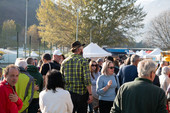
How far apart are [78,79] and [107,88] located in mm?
789

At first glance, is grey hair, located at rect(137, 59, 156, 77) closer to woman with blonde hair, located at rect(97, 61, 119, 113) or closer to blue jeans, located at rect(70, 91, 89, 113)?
blue jeans, located at rect(70, 91, 89, 113)

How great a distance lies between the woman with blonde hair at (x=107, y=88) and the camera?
214 inches

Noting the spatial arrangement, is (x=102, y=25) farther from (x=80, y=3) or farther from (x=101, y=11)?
(x=80, y=3)

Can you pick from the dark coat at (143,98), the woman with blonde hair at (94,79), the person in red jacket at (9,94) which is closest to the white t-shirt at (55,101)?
the person in red jacket at (9,94)

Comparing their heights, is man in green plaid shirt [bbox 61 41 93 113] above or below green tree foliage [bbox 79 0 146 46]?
below

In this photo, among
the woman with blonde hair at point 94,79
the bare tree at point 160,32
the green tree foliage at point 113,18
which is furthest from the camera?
the bare tree at point 160,32

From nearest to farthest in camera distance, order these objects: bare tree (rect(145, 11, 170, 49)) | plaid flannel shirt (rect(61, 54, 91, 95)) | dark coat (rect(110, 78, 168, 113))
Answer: dark coat (rect(110, 78, 168, 113)) → plaid flannel shirt (rect(61, 54, 91, 95)) → bare tree (rect(145, 11, 170, 49))

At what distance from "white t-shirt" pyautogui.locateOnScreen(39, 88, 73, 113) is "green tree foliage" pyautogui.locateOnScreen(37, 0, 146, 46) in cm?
3078

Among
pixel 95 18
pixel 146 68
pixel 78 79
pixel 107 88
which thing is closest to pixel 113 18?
pixel 95 18

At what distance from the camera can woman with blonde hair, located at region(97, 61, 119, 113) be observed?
17.8 ft

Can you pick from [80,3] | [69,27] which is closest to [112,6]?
[80,3]

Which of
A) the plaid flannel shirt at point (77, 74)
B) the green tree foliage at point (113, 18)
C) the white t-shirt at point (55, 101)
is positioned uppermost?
the green tree foliage at point (113, 18)

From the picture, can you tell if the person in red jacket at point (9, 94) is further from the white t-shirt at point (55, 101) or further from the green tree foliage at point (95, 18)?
the green tree foliage at point (95, 18)

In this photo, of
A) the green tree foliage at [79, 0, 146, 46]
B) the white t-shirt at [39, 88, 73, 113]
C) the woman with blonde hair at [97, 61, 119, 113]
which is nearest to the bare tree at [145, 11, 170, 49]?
the green tree foliage at [79, 0, 146, 46]
